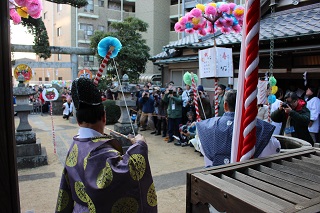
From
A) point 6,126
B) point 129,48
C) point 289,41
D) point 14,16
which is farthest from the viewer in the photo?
point 129,48

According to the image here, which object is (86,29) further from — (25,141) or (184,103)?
(25,141)

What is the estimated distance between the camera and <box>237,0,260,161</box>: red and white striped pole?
1.84m

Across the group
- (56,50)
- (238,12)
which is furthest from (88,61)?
(238,12)

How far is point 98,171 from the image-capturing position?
1562mm

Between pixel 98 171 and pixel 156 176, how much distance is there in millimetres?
4308

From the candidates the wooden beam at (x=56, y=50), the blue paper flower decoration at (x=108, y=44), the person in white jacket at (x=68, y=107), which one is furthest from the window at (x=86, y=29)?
the blue paper flower decoration at (x=108, y=44)

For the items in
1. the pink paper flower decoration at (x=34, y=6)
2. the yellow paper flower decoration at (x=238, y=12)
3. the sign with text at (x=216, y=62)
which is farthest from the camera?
the yellow paper flower decoration at (x=238, y=12)

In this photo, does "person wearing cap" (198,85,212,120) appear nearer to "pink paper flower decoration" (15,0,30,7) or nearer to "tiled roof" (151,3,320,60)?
"tiled roof" (151,3,320,60)

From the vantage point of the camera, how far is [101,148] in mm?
1643

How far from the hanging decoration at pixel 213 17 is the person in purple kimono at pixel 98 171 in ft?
14.2

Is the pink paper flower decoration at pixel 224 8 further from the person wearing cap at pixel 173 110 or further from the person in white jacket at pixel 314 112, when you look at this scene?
the person wearing cap at pixel 173 110

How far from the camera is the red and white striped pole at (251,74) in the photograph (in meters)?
1.84

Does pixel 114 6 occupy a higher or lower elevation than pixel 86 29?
higher

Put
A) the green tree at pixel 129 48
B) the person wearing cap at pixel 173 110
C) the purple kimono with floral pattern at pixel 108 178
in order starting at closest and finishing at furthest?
the purple kimono with floral pattern at pixel 108 178, the person wearing cap at pixel 173 110, the green tree at pixel 129 48
